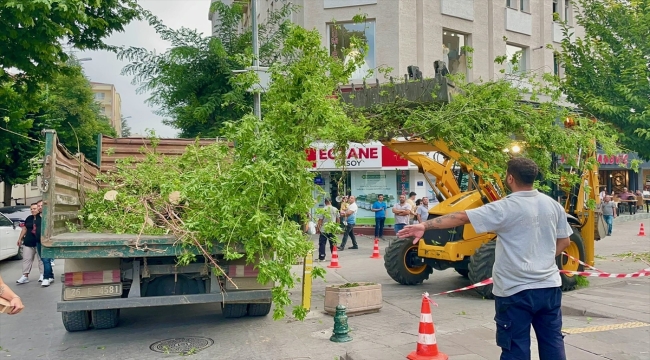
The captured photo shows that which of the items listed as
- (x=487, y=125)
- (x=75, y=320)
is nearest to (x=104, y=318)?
(x=75, y=320)

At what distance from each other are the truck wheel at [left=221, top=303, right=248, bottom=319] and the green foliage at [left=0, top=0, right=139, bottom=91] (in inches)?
221

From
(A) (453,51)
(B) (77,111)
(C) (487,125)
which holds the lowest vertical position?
(C) (487,125)

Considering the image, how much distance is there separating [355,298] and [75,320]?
3638 mm

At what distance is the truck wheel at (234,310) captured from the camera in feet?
23.5

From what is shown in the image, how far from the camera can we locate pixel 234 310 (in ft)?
23.7

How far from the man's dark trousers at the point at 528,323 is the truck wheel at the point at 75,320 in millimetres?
5328

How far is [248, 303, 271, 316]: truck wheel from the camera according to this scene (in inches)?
286

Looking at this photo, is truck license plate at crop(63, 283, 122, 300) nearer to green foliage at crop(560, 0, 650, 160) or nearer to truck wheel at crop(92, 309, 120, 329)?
truck wheel at crop(92, 309, 120, 329)

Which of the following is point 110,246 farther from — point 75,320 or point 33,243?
point 33,243

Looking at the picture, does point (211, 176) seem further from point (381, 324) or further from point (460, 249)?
point (460, 249)

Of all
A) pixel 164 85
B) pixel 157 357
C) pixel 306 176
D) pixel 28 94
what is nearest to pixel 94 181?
pixel 157 357

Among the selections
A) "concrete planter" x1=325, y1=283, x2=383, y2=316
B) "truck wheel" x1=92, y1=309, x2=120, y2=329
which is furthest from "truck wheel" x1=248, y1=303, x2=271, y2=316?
"truck wheel" x1=92, y1=309, x2=120, y2=329

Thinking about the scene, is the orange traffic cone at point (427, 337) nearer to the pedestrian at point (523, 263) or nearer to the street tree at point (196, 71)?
the pedestrian at point (523, 263)

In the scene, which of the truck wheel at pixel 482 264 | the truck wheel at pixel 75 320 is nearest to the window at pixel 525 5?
the truck wheel at pixel 482 264
